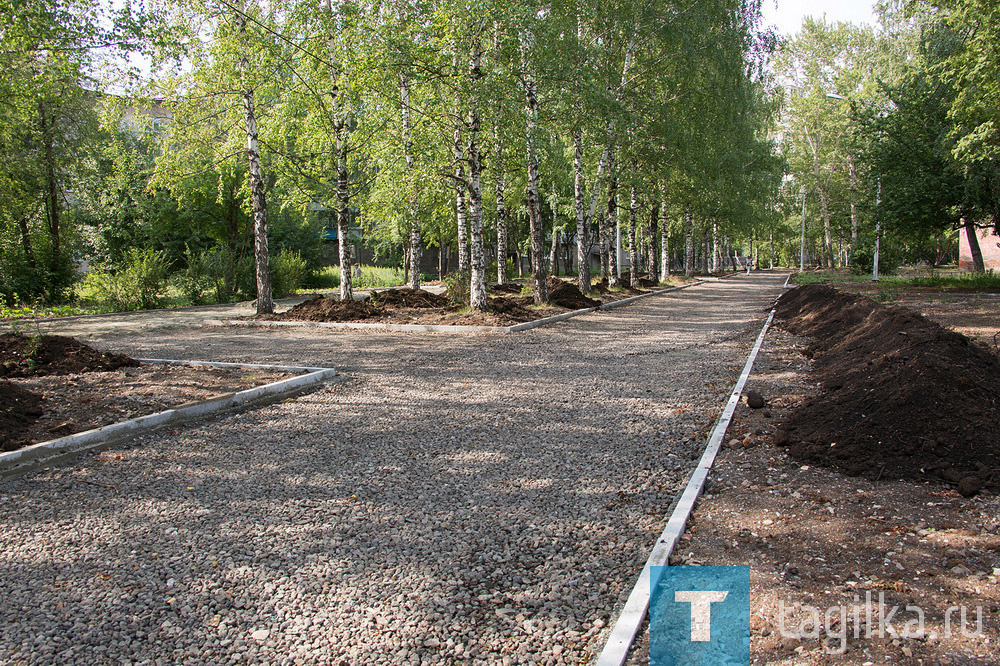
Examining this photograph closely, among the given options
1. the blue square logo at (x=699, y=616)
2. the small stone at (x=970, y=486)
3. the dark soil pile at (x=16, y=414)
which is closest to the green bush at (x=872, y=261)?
the small stone at (x=970, y=486)

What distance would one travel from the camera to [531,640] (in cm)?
276

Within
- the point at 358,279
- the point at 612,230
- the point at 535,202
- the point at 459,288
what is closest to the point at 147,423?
the point at 459,288

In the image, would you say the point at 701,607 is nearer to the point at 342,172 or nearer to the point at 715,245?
the point at 342,172

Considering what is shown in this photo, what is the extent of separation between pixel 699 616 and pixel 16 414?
19.9ft

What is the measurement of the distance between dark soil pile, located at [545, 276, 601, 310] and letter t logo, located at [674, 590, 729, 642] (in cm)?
1611

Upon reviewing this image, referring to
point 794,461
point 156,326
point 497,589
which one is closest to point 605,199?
point 156,326

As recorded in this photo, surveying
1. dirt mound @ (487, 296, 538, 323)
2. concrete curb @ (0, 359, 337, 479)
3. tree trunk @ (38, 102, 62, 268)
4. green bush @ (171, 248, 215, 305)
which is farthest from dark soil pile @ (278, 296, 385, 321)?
tree trunk @ (38, 102, 62, 268)

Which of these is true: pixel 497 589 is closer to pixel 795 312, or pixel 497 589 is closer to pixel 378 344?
→ pixel 378 344

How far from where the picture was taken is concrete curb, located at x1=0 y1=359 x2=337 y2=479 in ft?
16.5

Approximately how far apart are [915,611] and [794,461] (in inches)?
84.5

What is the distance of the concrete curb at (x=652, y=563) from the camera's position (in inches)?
103

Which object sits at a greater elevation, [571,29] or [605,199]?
[571,29]

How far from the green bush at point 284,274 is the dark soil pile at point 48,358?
15656 mm

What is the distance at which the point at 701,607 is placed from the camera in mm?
3012
